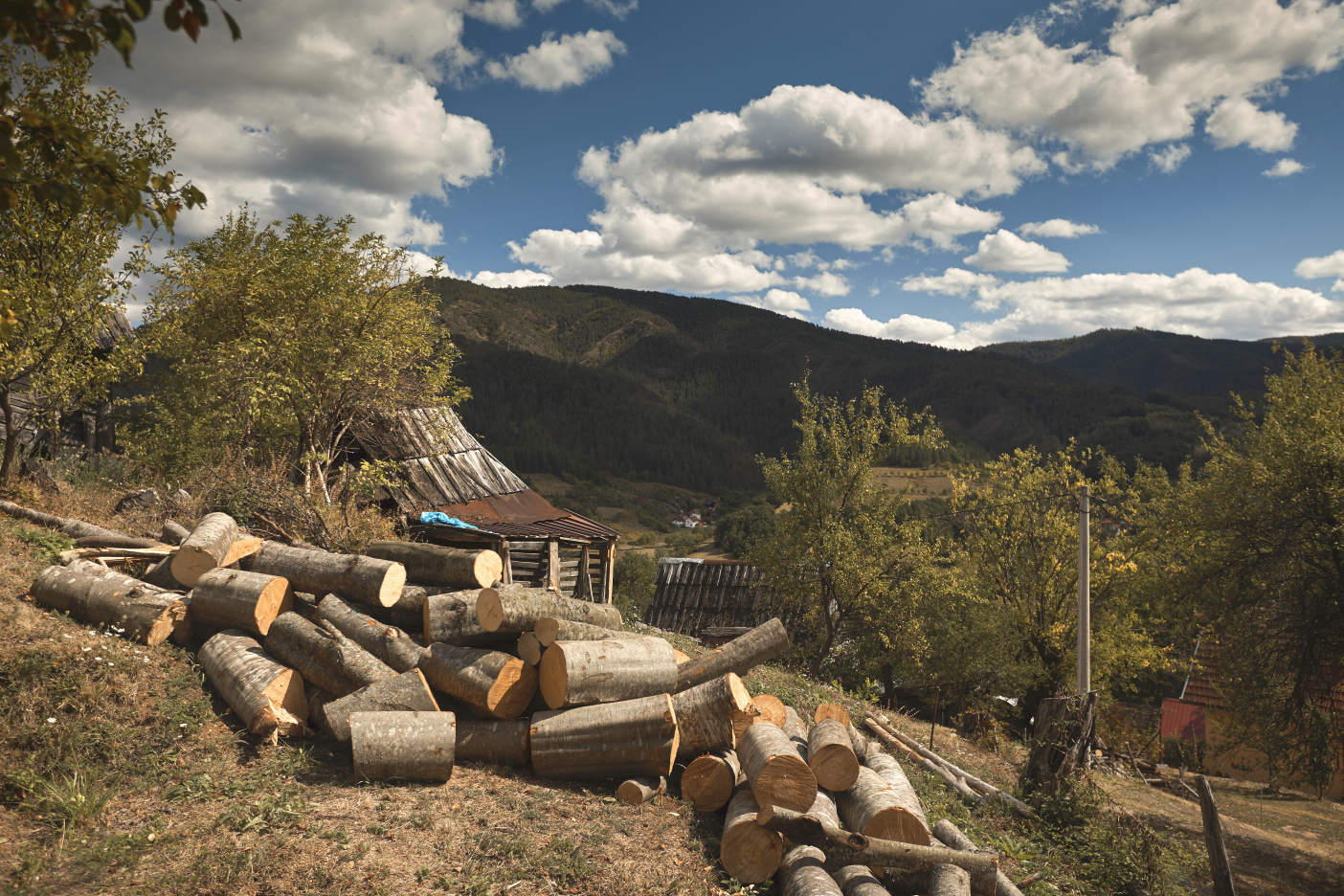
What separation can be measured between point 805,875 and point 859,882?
0.45 metres

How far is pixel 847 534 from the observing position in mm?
19047

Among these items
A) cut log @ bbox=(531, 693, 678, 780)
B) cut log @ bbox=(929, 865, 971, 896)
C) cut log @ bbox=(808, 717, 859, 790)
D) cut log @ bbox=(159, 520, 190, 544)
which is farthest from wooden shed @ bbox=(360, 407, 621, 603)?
cut log @ bbox=(929, 865, 971, 896)

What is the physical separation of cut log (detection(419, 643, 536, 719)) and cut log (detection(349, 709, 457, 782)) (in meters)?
0.49

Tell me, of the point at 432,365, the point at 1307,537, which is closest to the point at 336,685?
the point at 432,365

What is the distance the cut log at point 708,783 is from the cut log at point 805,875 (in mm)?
832

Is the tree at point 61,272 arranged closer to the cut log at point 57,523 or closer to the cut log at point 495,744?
the cut log at point 57,523

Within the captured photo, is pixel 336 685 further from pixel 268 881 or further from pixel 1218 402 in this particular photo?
pixel 1218 402

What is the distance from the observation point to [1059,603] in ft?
76.2

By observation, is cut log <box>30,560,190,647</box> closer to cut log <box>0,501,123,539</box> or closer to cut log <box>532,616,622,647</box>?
cut log <box>0,501,123,539</box>

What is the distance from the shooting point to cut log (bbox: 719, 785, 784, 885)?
5.53 metres

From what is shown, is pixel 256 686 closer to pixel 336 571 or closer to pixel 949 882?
pixel 336 571

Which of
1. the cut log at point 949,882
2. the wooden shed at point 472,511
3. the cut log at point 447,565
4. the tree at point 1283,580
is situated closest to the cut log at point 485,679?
the cut log at point 447,565

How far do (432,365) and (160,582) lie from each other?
28.7 ft

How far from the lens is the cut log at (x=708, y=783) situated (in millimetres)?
6305
